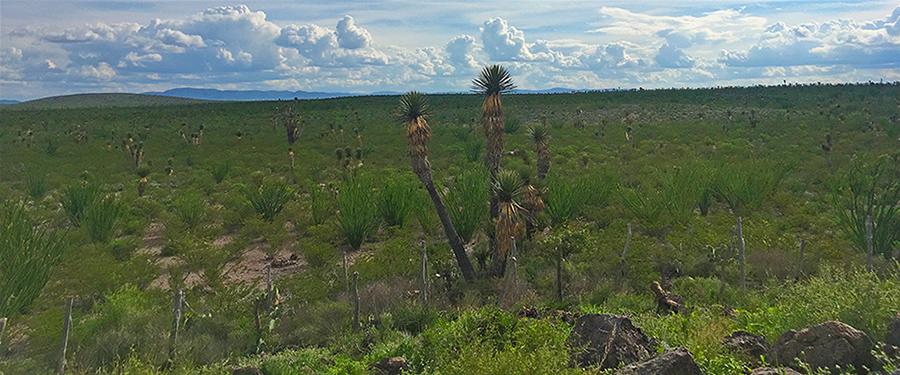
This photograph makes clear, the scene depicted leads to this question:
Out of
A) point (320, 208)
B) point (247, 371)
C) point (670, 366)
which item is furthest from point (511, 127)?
point (670, 366)

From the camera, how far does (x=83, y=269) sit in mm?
13148

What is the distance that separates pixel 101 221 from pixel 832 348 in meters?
17.4

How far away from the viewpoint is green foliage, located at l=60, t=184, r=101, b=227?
1927cm

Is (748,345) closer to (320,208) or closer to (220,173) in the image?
(320,208)

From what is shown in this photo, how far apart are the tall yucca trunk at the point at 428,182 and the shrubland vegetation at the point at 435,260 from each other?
5 cm

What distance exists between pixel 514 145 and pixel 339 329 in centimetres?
3156

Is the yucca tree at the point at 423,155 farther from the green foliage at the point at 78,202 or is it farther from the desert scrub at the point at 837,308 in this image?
the green foliage at the point at 78,202

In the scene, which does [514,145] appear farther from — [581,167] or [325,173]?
[325,173]

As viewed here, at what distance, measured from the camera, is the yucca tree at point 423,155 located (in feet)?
47.1

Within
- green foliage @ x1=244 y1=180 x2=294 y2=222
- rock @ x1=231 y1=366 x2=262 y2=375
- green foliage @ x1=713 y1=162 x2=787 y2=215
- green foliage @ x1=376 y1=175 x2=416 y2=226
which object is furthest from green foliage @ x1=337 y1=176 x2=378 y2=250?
green foliage @ x1=713 y1=162 x2=787 y2=215

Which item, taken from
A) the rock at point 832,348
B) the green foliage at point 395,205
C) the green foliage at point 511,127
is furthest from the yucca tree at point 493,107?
the green foliage at point 511,127

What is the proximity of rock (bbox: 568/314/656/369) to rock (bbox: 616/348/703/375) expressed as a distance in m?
0.71

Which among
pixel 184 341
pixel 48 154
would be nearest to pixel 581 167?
pixel 184 341

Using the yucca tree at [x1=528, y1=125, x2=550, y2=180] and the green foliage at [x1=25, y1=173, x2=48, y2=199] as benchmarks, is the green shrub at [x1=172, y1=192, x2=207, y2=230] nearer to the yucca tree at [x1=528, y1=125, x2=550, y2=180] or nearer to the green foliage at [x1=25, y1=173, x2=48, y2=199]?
the green foliage at [x1=25, y1=173, x2=48, y2=199]
